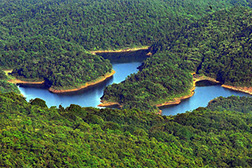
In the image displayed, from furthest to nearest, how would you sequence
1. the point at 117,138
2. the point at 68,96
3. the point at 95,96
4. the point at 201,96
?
the point at 68,96, the point at 95,96, the point at 201,96, the point at 117,138

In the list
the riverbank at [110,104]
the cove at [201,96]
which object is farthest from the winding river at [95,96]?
the riverbank at [110,104]

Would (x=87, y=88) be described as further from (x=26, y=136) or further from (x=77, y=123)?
(x=26, y=136)

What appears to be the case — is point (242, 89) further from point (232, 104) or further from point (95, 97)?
point (95, 97)

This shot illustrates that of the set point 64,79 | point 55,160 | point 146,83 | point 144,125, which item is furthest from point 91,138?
point 64,79

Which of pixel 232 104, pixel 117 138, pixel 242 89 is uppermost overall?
pixel 117 138

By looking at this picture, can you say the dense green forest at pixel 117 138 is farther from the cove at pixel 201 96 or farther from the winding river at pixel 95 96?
the winding river at pixel 95 96

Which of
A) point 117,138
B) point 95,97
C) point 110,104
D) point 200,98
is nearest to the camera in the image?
point 117,138

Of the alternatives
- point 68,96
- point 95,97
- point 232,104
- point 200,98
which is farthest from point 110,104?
point 232,104
